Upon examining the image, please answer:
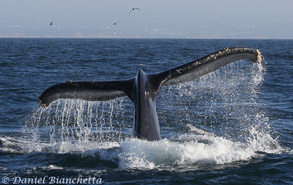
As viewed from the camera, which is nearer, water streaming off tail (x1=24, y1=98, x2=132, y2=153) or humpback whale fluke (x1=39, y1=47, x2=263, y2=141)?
humpback whale fluke (x1=39, y1=47, x2=263, y2=141)

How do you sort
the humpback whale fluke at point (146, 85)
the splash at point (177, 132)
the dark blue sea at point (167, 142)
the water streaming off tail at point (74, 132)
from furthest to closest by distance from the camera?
the water streaming off tail at point (74, 132)
the humpback whale fluke at point (146, 85)
the splash at point (177, 132)
the dark blue sea at point (167, 142)

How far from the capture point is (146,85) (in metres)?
7.97

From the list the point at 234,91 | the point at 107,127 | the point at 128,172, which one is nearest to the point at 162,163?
the point at 128,172

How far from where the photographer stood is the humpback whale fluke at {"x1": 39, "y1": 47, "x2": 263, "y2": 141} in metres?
7.81

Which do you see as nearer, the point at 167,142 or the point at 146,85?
the point at 167,142

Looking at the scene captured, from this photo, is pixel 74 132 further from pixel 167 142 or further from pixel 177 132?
pixel 167 142

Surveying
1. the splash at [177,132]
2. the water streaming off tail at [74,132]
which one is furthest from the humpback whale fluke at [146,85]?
the water streaming off tail at [74,132]

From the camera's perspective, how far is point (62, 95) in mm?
7926

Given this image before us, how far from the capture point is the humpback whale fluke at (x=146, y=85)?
7.81m

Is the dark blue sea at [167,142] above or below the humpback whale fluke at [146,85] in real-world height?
below

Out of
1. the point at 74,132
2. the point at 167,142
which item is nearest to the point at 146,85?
the point at 167,142

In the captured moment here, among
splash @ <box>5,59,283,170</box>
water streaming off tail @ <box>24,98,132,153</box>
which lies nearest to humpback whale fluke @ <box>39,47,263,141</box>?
splash @ <box>5,59,283,170</box>

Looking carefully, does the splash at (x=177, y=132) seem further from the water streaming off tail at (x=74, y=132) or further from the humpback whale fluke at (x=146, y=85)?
the humpback whale fluke at (x=146, y=85)

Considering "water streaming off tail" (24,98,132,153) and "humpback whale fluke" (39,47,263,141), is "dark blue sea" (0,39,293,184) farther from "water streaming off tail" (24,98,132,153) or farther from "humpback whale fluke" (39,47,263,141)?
"humpback whale fluke" (39,47,263,141)
